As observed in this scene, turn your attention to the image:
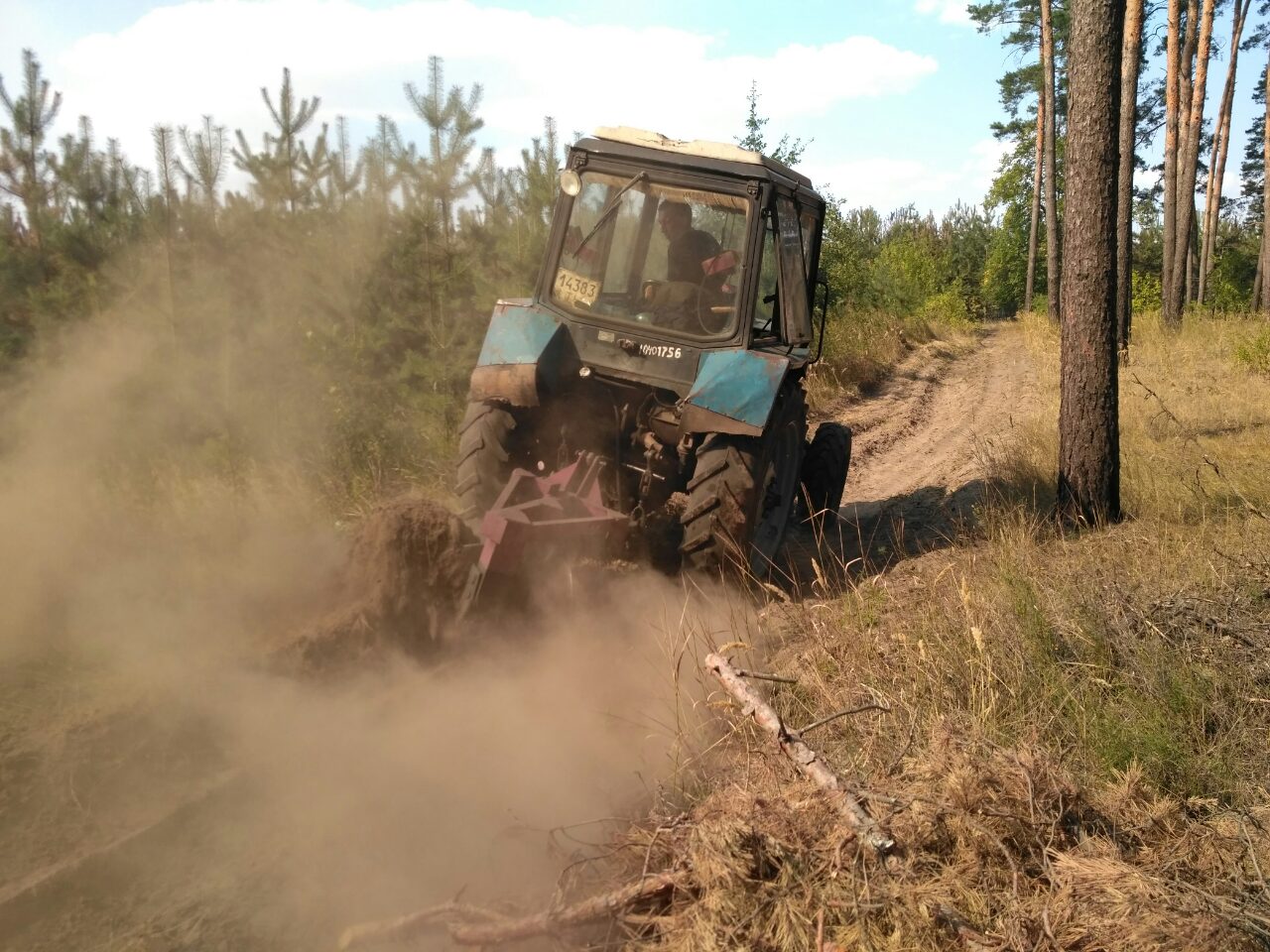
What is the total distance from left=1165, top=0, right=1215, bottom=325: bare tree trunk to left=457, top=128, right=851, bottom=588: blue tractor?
58.7 ft

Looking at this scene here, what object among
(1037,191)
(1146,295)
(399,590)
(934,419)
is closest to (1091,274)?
(399,590)

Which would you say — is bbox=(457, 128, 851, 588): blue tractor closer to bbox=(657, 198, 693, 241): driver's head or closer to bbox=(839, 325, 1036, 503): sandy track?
bbox=(657, 198, 693, 241): driver's head

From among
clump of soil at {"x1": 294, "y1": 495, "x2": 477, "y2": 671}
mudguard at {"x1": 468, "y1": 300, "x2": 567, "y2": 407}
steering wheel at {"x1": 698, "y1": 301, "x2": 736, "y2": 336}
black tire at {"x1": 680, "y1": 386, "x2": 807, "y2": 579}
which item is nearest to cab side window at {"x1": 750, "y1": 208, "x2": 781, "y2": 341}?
steering wheel at {"x1": 698, "y1": 301, "x2": 736, "y2": 336}

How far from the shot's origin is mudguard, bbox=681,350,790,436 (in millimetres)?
5348

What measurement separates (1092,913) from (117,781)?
3468 millimetres

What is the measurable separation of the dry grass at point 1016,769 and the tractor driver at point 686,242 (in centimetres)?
204

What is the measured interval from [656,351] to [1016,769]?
10.5ft

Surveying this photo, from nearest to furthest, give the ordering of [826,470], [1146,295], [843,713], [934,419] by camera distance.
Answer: [843,713] < [826,470] < [934,419] < [1146,295]

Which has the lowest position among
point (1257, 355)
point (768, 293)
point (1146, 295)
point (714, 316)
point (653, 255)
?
point (1257, 355)

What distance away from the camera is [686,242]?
19.3ft

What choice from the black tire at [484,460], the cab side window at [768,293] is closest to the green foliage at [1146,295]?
the cab side window at [768,293]

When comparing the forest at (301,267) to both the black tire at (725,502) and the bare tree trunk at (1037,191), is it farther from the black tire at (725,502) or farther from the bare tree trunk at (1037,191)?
the bare tree trunk at (1037,191)

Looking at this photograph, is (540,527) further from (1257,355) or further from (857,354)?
(1257,355)

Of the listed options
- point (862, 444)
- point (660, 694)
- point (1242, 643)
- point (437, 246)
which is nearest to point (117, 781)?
point (660, 694)
